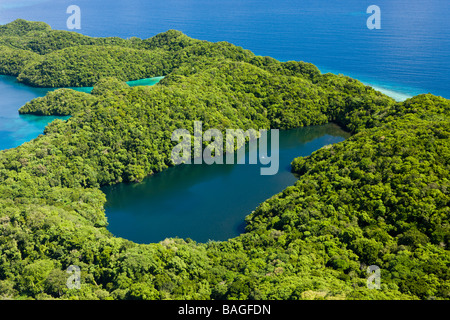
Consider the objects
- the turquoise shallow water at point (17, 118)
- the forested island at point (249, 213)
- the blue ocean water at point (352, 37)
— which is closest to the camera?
the forested island at point (249, 213)

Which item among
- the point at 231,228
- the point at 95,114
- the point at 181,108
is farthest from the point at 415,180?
the point at 95,114
